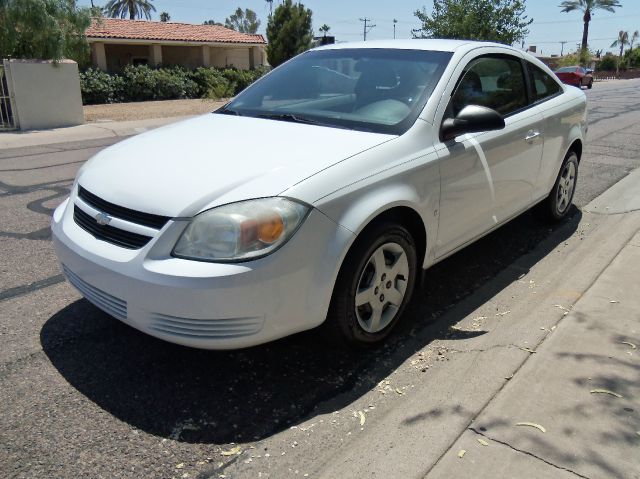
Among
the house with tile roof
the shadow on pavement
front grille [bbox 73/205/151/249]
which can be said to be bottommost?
the shadow on pavement

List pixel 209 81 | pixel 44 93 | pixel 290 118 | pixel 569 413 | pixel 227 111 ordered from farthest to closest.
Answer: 1. pixel 209 81
2. pixel 44 93
3. pixel 227 111
4. pixel 290 118
5. pixel 569 413

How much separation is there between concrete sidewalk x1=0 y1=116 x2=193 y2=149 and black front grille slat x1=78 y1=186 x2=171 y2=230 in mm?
9815

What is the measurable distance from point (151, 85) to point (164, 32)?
11993 millimetres

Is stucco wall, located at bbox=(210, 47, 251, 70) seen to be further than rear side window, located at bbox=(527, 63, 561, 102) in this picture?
Yes

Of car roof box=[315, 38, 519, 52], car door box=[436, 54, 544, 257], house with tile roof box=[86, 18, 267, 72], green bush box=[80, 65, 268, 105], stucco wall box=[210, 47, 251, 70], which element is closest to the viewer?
car door box=[436, 54, 544, 257]

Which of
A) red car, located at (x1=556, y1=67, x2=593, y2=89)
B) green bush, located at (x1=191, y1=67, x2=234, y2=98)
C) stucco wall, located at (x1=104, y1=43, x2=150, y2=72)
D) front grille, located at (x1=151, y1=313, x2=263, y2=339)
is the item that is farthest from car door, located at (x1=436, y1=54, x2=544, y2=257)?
stucco wall, located at (x1=104, y1=43, x2=150, y2=72)

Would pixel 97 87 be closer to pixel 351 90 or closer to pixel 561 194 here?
pixel 561 194

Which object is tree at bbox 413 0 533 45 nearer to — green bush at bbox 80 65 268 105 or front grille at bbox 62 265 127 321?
green bush at bbox 80 65 268 105

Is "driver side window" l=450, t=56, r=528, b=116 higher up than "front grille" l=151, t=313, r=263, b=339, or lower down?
higher up

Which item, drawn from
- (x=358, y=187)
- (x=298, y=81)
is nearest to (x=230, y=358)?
(x=358, y=187)

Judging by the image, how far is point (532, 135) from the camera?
14.4 feet

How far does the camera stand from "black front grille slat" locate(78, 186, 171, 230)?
2.61 metres

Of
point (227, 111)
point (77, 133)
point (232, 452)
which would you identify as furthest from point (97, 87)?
point (232, 452)

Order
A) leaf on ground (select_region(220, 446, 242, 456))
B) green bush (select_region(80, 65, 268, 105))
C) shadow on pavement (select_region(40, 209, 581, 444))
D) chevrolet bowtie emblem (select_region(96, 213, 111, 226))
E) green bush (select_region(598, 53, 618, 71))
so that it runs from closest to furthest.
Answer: leaf on ground (select_region(220, 446, 242, 456)) < shadow on pavement (select_region(40, 209, 581, 444)) < chevrolet bowtie emblem (select_region(96, 213, 111, 226)) < green bush (select_region(80, 65, 268, 105)) < green bush (select_region(598, 53, 618, 71))
